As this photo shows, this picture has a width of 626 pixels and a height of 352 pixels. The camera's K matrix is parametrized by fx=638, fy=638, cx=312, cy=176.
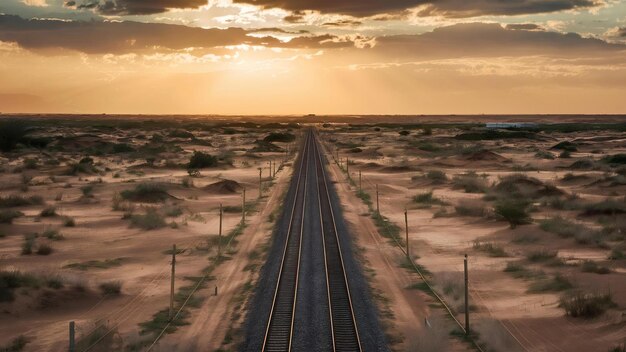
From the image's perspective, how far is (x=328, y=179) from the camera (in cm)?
6956

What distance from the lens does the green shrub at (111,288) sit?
83.4ft

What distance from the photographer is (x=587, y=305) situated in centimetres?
2130

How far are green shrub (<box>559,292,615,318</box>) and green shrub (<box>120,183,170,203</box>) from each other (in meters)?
37.2

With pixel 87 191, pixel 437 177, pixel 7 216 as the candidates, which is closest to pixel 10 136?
pixel 87 191

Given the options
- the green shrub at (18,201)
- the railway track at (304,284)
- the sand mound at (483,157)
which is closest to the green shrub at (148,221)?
the railway track at (304,284)

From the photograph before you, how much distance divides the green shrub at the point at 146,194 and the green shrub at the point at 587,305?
37.2m

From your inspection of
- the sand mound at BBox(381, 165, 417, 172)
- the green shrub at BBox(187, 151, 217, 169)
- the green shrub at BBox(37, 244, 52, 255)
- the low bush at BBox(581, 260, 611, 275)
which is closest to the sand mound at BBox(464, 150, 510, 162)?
the sand mound at BBox(381, 165, 417, 172)

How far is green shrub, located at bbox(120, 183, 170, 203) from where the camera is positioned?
52.2 meters

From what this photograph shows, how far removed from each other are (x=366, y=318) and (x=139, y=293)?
9749 mm

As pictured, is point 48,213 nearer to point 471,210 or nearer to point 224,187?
point 224,187

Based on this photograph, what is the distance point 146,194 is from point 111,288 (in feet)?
93.0

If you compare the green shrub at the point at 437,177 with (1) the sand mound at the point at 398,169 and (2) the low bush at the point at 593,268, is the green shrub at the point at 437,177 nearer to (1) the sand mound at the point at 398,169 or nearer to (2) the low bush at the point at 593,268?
(1) the sand mound at the point at 398,169

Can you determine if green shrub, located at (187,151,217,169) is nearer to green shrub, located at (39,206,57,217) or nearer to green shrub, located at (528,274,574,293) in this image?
green shrub, located at (39,206,57,217)

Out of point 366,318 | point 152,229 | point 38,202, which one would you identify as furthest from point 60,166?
point 366,318
